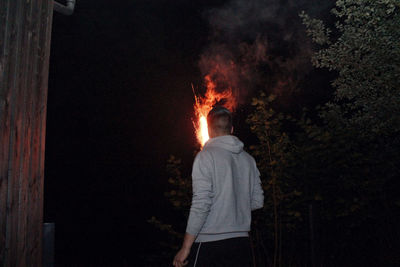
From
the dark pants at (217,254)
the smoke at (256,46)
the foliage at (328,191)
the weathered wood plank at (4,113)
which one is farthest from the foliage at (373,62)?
the weathered wood plank at (4,113)

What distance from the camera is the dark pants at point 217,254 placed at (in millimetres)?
3051

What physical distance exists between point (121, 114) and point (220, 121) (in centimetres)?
1669

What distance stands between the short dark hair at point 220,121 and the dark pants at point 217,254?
33.9 inches

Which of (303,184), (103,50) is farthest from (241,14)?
(103,50)

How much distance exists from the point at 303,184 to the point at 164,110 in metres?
13.4

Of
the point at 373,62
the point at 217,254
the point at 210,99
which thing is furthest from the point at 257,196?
the point at 373,62

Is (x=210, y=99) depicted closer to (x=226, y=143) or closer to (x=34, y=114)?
(x=34, y=114)

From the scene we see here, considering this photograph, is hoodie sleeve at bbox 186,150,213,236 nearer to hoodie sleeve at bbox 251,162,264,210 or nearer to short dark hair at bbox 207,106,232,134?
short dark hair at bbox 207,106,232,134

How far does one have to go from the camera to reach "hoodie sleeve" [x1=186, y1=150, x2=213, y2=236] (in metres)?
3.01

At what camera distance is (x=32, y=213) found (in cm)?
354

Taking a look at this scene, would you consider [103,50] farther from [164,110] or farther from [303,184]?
[303,184]

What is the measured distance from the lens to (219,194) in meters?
3.13

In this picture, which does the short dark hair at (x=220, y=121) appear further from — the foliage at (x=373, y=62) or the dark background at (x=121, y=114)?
the dark background at (x=121, y=114)

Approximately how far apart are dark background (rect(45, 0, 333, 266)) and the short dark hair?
1157cm
